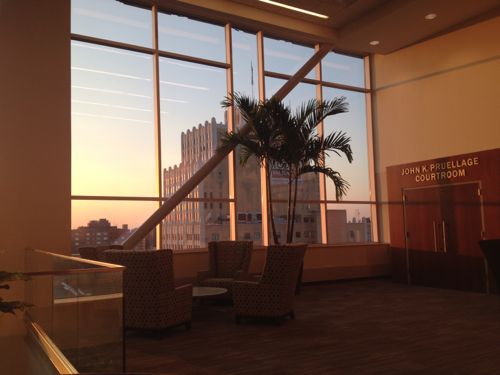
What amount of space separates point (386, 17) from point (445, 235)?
14.1ft

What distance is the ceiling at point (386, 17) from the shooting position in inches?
355

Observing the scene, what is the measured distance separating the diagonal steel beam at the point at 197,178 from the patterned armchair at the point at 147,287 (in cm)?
265

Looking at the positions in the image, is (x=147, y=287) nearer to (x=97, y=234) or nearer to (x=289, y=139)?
(x=97, y=234)

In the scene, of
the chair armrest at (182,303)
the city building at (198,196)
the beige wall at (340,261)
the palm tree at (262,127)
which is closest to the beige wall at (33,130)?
the chair armrest at (182,303)

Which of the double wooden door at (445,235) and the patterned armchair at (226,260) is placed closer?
the patterned armchair at (226,260)

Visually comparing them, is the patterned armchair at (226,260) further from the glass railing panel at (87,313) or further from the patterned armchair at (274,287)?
the glass railing panel at (87,313)

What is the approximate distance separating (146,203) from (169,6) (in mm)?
3704

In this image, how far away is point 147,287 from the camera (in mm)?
5582

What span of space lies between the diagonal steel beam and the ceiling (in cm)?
56

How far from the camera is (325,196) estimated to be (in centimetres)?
1106

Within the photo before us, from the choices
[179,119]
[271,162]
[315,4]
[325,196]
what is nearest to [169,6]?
[179,119]

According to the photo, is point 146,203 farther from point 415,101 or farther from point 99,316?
point 415,101

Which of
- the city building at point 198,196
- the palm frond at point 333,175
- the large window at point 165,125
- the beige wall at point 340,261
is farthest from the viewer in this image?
the beige wall at point 340,261

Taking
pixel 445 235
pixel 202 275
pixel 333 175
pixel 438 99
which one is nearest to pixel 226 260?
pixel 202 275
